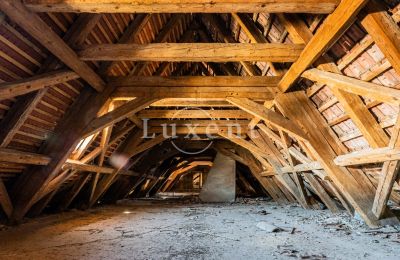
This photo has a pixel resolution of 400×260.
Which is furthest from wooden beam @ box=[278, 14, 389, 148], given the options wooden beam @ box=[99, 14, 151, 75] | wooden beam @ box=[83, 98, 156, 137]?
wooden beam @ box=[83, 98, 156, 137]

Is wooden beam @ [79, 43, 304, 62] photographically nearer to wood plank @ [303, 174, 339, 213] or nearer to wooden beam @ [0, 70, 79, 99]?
wooden beam @ [0, 70, 79, 99]

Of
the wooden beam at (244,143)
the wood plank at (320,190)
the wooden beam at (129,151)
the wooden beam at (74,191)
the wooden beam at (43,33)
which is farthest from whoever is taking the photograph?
the wooden beam at (244,143)

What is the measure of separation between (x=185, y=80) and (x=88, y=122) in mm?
1539

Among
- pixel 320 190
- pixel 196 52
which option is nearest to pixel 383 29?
pixel 196 52

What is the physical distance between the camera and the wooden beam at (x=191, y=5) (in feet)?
8.35

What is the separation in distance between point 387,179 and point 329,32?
2.12 m

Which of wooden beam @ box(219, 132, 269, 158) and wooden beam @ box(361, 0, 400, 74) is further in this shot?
wooden beam @ box(219, 132, 269, 158)

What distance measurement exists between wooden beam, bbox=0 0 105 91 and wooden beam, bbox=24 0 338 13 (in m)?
0.11

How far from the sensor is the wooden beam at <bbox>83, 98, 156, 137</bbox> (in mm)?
4301

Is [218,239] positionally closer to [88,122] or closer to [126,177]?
[88,122]

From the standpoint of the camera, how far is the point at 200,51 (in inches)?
135

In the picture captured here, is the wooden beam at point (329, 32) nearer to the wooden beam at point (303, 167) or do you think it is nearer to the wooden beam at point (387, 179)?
the wooden beam at point (387, 179)

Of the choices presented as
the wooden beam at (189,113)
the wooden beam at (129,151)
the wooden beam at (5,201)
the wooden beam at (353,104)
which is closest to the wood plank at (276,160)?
the wooden beam at (189,113)

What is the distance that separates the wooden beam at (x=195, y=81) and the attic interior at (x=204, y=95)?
2cm
